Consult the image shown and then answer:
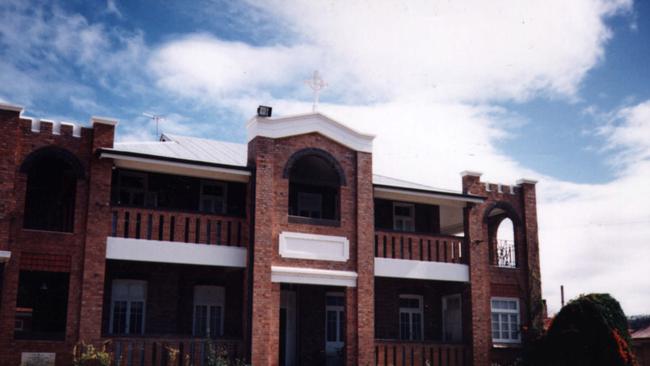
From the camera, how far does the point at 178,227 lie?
2147 centimetres

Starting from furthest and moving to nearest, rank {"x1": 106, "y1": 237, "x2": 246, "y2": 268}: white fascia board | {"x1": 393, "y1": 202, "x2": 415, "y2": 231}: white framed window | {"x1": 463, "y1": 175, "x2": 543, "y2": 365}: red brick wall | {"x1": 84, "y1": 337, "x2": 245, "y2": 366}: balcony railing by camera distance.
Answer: {"x1": 393, "y1": 202, "x2": 415, "y2": 231}: white framed window
{"x1": 463, "y1": 175, "x2": 543, "y2": 365}: red brick wall
{"x1": 106, "y1": 237, "x2": 246, "y2": 268}: white fascia board
{"x1": 84, "y1": 337, "x2": 245, "y2": 366}: balcony railing

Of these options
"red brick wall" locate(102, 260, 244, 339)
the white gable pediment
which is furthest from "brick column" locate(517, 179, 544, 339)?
"red brick wall" locate(102, 260, 244, 339)

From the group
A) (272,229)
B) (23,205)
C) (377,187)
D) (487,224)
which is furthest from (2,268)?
(487,224)

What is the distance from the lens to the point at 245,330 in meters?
21.5

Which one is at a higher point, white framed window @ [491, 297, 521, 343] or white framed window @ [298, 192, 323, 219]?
white framed window @ [298, 192, 323, 219]

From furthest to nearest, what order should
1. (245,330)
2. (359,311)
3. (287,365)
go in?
(287,365) → (359,311) → (245,330)

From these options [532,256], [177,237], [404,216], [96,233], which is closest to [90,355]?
[96,233]

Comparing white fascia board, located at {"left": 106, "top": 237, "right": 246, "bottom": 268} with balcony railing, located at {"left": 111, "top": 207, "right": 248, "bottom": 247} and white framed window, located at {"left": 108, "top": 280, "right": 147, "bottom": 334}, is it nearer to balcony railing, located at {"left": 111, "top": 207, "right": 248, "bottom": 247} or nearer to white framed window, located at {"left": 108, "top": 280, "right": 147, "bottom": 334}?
balcony railing, located at {"left": 111, "top": 207, "right": 248, "bottom": 247}

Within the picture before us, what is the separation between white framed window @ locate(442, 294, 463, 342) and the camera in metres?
26.4

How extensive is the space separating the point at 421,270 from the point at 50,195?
36.8 ft

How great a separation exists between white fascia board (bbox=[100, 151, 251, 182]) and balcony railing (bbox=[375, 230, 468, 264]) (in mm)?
4791

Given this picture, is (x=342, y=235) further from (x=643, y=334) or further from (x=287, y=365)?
(x=643, y=334)

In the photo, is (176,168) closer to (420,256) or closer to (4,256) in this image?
(4,256)

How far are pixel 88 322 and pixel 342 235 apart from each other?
757cm
